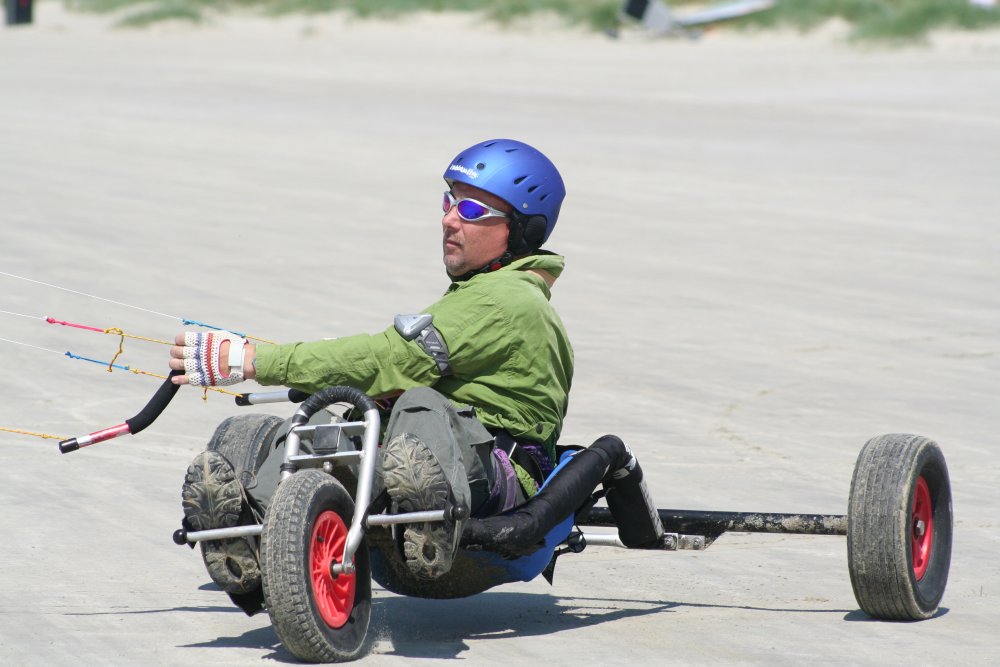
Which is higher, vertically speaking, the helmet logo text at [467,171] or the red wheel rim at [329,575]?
the helmet logo text at [467,171]

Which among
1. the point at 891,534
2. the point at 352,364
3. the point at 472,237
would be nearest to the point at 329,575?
the point at 352,364

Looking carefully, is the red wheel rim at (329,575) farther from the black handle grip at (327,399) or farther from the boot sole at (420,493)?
the black handle grip at (327,399)

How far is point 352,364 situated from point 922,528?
2.29m

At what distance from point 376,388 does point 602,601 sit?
5.12 ft

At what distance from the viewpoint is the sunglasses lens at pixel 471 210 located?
6.01 metres

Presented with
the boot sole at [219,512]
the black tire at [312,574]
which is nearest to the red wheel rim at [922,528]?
the black tire at [312,574]

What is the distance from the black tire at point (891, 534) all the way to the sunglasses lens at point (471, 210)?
1561mm

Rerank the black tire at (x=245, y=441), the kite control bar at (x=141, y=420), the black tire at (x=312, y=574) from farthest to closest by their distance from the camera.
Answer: the black tire at (x=245, y=441), the kite control bar at (x=141, y=420), the black tire at (x=312, y=574)

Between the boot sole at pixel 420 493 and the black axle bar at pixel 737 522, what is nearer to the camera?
the boot sole at pixel 420 493

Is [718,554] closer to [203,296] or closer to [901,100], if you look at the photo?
[203,296]

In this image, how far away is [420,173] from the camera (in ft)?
68.2

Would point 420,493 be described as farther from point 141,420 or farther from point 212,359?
point 141,420

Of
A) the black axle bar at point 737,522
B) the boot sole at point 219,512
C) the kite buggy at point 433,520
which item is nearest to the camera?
the kite buggy at point 433,520

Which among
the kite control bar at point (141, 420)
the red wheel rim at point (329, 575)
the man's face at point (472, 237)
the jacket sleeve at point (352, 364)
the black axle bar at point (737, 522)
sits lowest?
the black axle bar at point (737, 522)
